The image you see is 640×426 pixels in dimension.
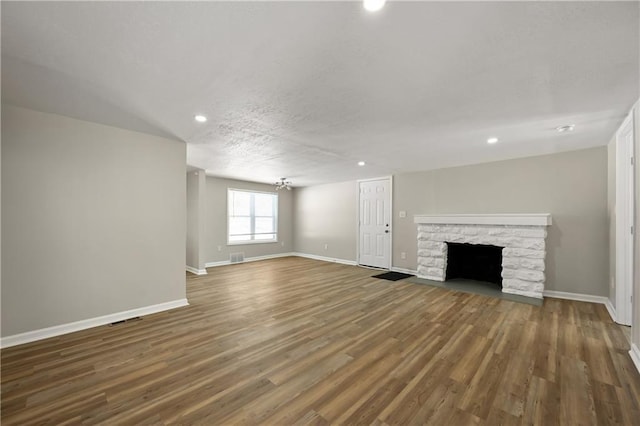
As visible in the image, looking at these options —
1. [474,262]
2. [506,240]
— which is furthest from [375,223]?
[506,240]

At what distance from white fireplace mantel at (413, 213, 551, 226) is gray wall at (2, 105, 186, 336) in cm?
447

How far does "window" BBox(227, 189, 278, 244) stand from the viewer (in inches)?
276

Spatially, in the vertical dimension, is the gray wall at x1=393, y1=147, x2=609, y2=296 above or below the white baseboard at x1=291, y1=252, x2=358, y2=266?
above

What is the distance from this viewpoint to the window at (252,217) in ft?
23.0

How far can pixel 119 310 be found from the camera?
3062 mm

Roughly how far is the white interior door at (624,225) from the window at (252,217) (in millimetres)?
7060

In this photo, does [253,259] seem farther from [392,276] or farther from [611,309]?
[611,309]

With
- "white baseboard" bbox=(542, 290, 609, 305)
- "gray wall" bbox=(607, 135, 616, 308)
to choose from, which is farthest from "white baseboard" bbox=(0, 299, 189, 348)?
"gray wall" bbox=(607, 135, 616, 308)

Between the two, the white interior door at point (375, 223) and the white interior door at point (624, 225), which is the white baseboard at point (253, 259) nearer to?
the white interior door at point (375, 223)

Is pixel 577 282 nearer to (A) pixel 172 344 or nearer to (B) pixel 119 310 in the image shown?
(A) pixel 172 344

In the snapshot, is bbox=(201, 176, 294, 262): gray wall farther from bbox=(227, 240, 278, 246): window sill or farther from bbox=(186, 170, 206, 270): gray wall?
bbox=(186, 170, 206, 270): gray wall

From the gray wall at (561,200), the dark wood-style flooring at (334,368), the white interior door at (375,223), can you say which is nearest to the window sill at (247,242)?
the white interior door at (375,223)

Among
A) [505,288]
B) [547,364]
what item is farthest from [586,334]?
[505,288]

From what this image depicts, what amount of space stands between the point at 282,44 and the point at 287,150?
2417 mm
